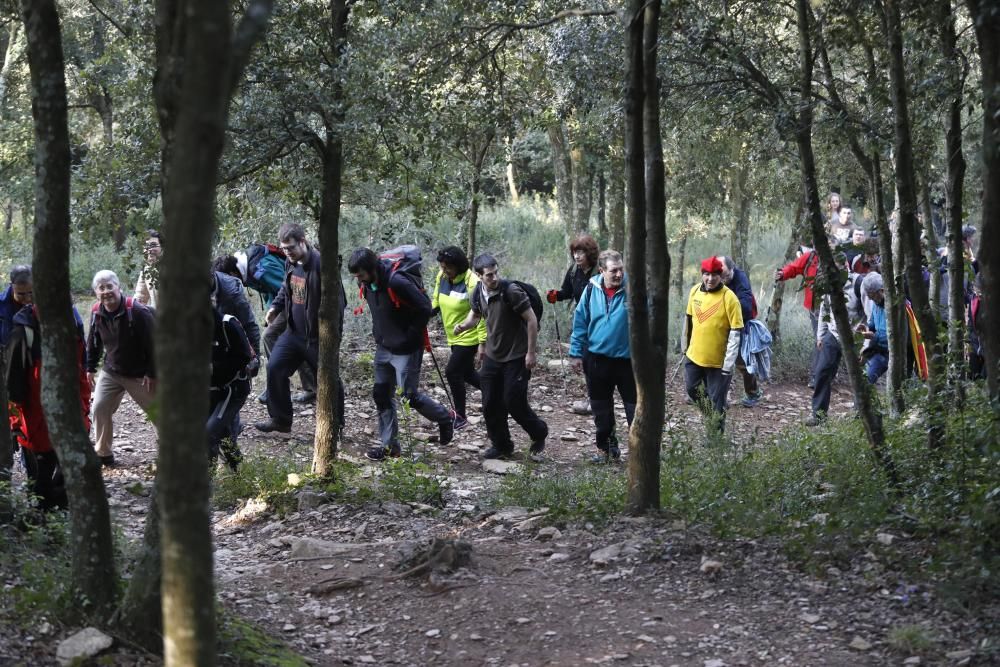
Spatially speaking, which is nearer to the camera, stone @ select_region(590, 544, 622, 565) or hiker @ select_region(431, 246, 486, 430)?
stone @ select_region(590, 544, 622, 565)

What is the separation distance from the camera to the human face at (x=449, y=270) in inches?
411

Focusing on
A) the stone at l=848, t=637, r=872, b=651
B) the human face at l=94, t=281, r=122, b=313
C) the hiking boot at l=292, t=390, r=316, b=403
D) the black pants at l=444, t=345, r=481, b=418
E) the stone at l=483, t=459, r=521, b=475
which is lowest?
the stone at l=848, t=637, r=872, b=651

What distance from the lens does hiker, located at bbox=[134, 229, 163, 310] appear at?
25.9ft

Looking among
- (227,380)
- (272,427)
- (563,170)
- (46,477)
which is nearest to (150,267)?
(227,380)

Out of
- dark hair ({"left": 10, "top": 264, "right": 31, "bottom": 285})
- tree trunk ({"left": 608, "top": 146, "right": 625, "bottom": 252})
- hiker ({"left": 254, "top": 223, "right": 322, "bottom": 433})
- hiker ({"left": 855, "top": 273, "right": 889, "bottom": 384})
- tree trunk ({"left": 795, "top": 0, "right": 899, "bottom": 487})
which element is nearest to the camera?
tree trunk ({"left": 795, "top": 0, "right": 899, "bottom": 487})

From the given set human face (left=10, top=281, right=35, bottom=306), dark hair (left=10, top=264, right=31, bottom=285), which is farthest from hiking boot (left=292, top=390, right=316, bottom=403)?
dark hair (left=10, top=264, right=31, bottom=285)

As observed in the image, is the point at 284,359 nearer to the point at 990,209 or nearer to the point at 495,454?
the point at 495,454

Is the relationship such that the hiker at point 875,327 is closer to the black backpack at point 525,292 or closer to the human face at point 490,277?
the black backpack at point 525,292

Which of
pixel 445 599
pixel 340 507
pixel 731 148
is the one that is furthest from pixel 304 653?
pixel 731 148

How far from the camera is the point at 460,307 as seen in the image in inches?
421

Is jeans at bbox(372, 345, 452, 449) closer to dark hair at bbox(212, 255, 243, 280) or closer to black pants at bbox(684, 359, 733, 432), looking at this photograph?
dark hair at bbox(212, 255, 243, 280)

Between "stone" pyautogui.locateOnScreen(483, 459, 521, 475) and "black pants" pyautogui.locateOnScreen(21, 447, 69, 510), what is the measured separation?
151 inches

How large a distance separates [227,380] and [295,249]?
5.52ft

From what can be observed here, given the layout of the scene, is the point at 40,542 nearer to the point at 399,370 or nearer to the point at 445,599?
the point at 445,599
